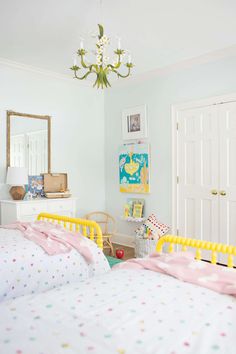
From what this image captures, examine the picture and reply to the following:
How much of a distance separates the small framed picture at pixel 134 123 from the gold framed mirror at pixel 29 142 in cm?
118

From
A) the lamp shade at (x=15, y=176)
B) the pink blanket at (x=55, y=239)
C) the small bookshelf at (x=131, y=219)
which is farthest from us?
the small bookshelf at (x=131, y=219)

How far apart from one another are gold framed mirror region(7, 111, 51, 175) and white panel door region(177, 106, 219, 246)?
6.15 ft

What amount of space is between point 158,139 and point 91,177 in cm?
131

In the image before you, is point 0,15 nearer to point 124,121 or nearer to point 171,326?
point 124,121

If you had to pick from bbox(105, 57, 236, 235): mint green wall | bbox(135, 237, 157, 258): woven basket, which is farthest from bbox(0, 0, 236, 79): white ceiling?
bbox(135, 237, 157, 258): woven basket

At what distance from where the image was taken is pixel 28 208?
4.03 metres

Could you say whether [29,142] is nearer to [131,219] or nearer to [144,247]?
[131,219]

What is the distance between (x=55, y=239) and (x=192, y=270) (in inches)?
→ 49.4

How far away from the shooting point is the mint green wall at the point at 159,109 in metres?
4.02

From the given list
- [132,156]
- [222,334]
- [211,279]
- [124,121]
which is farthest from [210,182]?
[222,334]

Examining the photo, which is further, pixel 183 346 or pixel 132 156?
pixel 132 156

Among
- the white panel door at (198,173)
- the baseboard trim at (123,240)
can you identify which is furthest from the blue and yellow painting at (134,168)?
the baseboard trim at (123,240)

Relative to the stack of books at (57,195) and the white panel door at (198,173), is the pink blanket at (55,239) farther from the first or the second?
the white panel door at (198,173)

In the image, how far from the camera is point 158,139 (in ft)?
15.3
